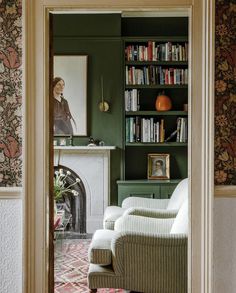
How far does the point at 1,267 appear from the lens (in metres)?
2.31

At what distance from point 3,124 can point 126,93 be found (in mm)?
3623

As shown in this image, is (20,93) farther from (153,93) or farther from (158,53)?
Result: (153,93)

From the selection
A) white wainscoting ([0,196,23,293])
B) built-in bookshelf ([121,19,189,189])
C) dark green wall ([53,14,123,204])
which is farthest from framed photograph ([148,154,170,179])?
white wainscoting ([0,196,23,293])

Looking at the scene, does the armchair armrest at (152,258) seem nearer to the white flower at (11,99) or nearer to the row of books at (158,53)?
the white flower at (11,99)

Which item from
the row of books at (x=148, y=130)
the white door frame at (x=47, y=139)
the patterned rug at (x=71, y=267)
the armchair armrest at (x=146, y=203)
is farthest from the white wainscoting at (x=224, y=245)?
the row of books at (x=148, y=130)

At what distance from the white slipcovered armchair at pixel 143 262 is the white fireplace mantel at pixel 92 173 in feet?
8.06

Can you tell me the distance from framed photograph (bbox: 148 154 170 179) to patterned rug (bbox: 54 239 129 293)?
1197 mm

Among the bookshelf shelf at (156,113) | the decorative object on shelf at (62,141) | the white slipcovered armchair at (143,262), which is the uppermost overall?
the bookshelf shelf at (156,113)

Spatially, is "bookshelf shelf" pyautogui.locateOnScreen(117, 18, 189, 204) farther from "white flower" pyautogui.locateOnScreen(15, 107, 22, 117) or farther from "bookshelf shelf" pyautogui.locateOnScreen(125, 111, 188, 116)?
"white flower" pyautogui.locateOnScreen(15, 107, 22, 117)

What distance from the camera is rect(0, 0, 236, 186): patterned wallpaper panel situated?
2.25m

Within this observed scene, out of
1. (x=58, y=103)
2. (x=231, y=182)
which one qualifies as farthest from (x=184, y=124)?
(x=231, y=182)

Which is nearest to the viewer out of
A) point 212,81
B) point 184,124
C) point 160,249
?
point 212,81

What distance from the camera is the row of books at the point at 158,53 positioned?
5.73 meters

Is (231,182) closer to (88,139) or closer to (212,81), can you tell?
(212,81)
